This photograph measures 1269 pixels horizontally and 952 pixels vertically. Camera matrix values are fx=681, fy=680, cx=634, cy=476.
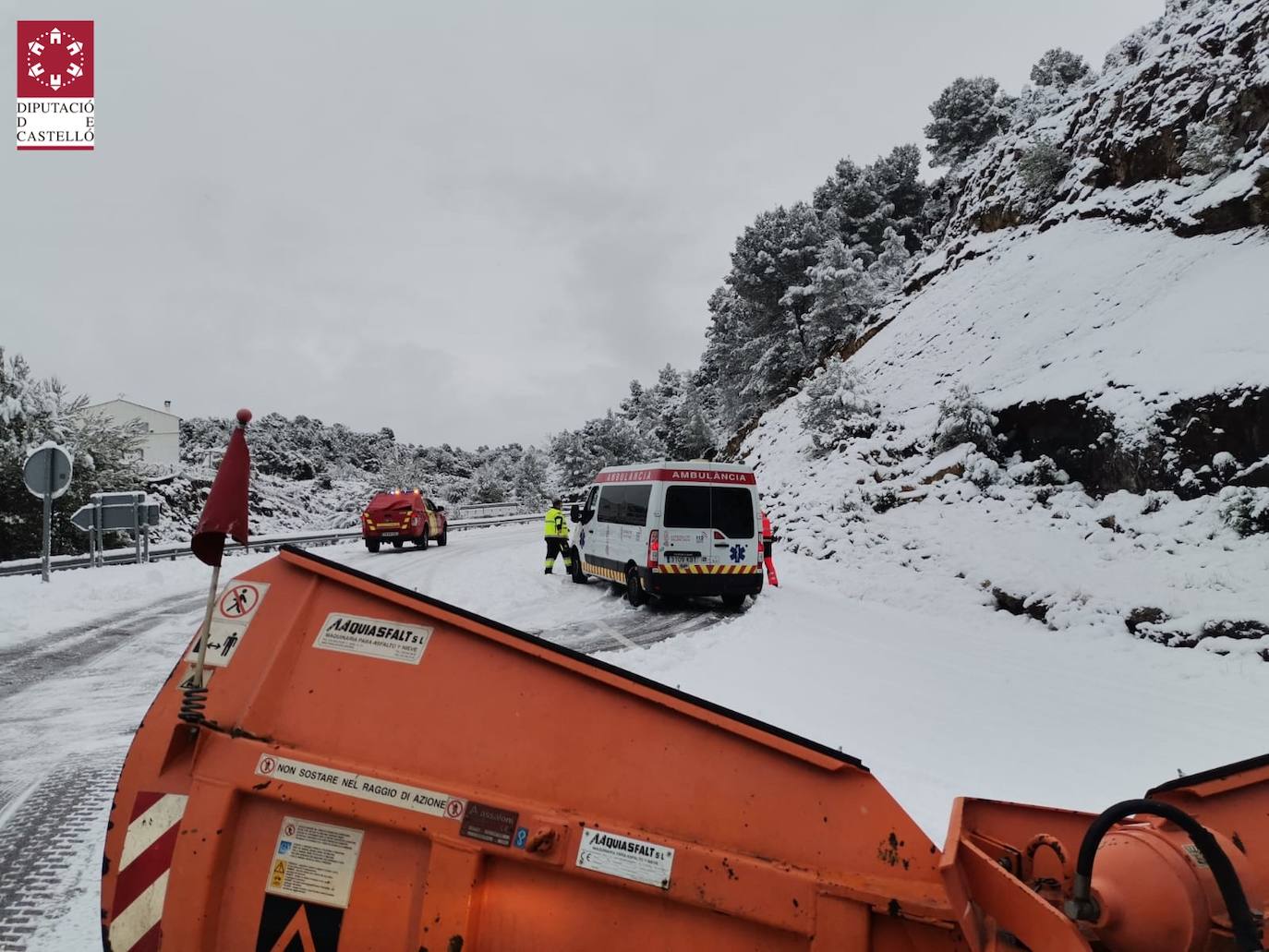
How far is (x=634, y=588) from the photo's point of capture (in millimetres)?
12422

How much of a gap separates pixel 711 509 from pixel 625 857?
10.0 m

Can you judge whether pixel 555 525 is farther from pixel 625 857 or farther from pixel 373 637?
pixel 625 857

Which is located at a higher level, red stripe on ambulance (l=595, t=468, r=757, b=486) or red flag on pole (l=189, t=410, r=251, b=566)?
red flag on pole (l=189, t=410, r=251, b=566)

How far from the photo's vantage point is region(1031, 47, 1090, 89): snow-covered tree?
32.4m

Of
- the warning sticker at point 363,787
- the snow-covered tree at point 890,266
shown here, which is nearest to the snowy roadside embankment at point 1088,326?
the snow-covered tree at point 890,266

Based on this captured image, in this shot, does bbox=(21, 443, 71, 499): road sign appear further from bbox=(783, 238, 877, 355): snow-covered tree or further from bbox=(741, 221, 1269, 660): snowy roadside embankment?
bbox=(783, 238, 877, 355): snow-covered tree

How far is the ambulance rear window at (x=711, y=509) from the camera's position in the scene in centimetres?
1180

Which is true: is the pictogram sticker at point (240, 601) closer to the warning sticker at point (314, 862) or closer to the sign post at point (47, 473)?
the warning sticker at point (314, 862)

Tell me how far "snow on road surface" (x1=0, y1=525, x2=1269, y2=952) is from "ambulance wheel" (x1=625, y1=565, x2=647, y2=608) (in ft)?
0.78

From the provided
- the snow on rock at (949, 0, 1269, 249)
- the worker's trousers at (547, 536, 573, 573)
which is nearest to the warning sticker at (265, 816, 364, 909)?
the worker's trousers at (547, 536, 573, 573)

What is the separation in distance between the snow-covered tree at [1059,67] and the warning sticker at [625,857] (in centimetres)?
3969

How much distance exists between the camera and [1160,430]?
10.3 m

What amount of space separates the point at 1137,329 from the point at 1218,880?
546 inches

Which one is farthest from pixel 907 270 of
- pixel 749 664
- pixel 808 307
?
pixel 749 664
